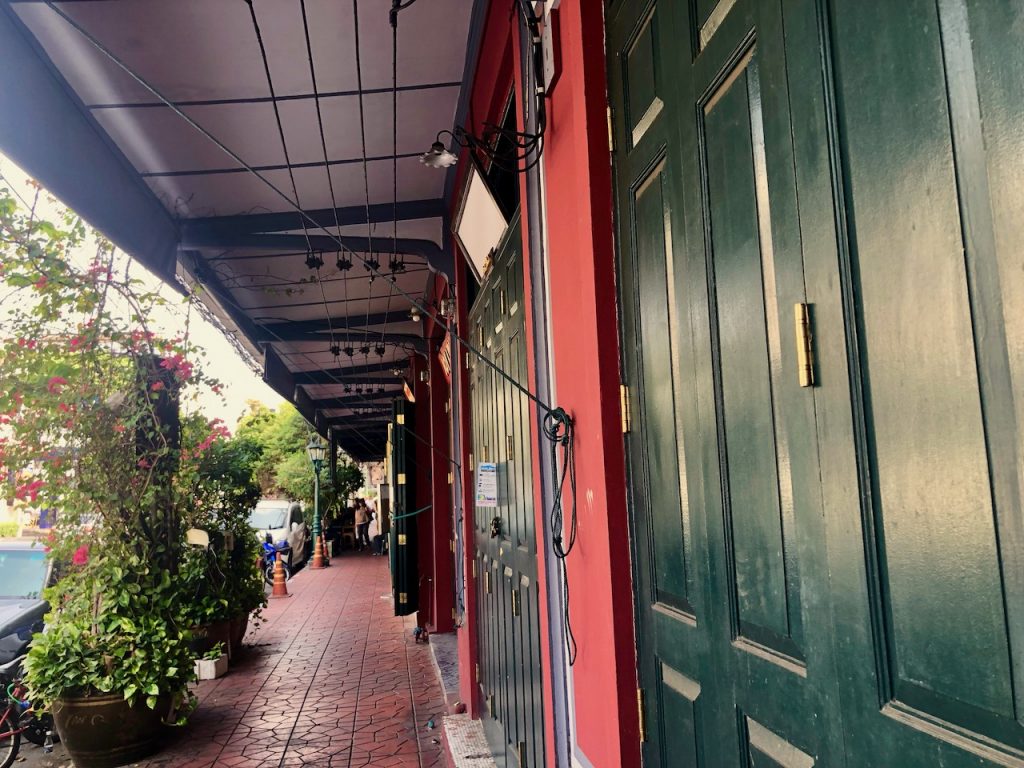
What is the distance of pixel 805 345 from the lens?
3.73ft

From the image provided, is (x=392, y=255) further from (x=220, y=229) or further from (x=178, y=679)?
(x=178, y=679)

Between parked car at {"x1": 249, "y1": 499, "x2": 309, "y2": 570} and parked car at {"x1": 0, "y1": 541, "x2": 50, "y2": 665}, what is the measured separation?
971 centimetres

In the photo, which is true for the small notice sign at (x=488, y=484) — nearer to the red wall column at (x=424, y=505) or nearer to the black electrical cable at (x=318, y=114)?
the black electrical cable at (x=318, y=114)

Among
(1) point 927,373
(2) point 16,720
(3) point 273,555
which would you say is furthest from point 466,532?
(3) point 273,555

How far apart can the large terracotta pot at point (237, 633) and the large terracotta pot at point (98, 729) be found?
8.34ft

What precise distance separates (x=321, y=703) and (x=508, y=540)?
3.35 metres

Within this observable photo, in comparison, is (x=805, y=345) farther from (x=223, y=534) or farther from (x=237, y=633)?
(x=237, y=633)

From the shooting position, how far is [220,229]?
5.99 meters

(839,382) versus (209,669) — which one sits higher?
(839,382)

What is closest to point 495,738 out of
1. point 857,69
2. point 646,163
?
point 646,163

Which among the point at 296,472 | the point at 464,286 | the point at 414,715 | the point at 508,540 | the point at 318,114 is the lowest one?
the point at 414,715

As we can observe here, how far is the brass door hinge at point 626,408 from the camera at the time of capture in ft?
6.60

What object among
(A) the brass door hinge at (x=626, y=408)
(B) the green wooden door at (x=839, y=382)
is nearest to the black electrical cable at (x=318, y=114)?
(B) the green wooden door at (x=839, y=382)

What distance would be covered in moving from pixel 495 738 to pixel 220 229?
4239 millimetres
